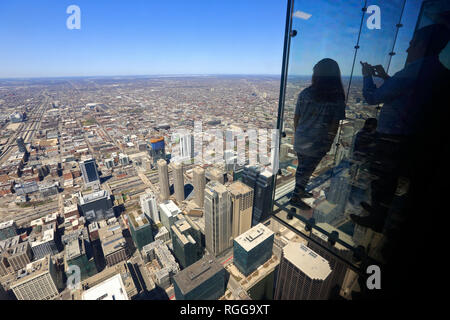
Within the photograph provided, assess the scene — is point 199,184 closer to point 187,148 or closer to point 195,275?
point 195,275

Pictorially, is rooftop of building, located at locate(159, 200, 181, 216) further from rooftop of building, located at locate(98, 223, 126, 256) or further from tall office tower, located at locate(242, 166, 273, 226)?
tall office tower, located at locate(242, 166, 273, 226)

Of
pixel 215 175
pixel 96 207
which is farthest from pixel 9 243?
pixel 215 175

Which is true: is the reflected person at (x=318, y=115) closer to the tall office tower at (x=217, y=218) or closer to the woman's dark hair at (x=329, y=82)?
the woman's dark hair at (x=329, y=82)

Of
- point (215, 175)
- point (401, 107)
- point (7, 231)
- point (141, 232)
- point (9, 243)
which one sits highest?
point (401, 107)

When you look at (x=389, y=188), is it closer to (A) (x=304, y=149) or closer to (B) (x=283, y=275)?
(A) (x=304, y=149)

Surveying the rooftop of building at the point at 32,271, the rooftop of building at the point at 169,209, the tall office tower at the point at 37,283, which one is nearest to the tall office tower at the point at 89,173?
the rooftop of building at the point at 169,209

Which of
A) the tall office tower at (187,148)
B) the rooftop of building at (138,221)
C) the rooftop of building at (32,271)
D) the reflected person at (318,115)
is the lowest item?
the rooftop of building at (32,271)

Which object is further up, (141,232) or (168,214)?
(168,214)
